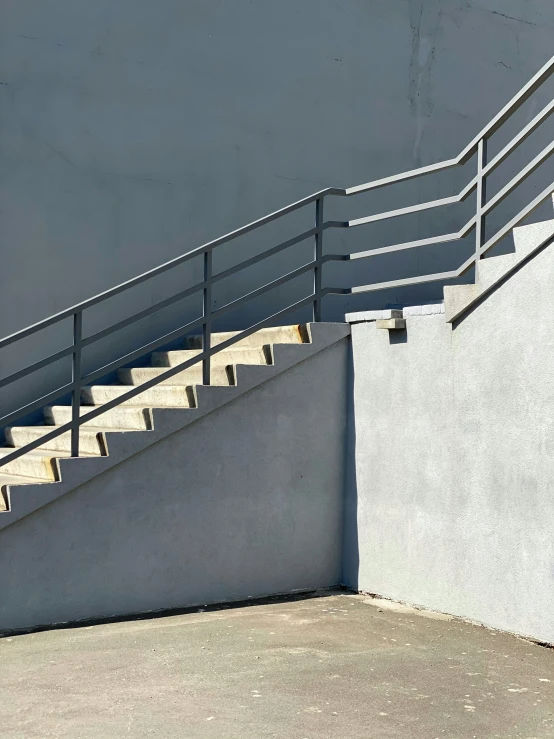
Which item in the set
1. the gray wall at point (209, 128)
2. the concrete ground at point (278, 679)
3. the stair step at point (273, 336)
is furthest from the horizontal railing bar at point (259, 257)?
the concrete ground at point (278, 679)

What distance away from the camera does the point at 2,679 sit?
5191 mm

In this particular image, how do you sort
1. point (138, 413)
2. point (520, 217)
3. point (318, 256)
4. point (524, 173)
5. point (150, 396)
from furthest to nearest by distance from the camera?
point (318, 256) < point (150, 396) < point (138, 413) < point (520, 217) < point (524, 173)

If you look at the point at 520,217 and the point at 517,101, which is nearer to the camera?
the point at 517,101

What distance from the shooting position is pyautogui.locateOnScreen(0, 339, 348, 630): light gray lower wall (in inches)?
250

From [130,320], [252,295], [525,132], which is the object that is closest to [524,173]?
[525,132]

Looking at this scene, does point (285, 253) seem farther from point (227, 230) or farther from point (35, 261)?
point (35, 261)

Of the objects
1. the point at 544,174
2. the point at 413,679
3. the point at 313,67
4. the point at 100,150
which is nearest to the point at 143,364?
the point at 100,150

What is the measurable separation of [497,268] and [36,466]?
3281mm

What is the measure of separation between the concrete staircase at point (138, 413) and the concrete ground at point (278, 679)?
96 cm

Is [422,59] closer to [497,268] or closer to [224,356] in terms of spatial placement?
[224,356]

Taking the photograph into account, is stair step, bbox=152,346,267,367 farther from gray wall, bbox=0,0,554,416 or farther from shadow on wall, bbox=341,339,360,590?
shadow on wall, bbox=341,339,360,590

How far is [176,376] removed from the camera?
7.87 metres

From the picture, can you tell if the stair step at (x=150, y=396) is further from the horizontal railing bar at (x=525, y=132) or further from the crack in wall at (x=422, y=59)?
the crack in wall at (x=422, y=59)

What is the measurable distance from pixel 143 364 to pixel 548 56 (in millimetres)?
6021
